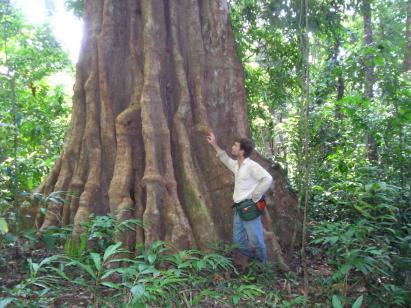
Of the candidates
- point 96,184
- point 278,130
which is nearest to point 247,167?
point 96,184

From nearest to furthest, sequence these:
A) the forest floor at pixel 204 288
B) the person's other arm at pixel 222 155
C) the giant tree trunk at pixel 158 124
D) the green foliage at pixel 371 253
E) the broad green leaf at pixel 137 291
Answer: the broad green leaf at pixel 137 291 → the forest floor at pixel 204 288 → the green foliage at pixel 371 253 → the giant tree trunk at pixel 158 124 → the person's other arm at pixel 222 155

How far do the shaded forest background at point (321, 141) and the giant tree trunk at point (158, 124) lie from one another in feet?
1.68

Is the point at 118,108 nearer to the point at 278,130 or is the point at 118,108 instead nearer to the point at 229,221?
the point at 229,221

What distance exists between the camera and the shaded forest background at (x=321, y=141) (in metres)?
3.81

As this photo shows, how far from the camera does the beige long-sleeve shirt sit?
4.61 metres

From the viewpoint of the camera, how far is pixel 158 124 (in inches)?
204

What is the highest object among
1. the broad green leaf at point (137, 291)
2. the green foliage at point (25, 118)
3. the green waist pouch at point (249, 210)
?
the green foliage at point (25, 118)

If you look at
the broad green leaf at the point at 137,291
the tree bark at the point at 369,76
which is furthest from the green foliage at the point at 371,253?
the tree bark at the point at 369,76

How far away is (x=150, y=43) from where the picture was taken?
5.46 metres

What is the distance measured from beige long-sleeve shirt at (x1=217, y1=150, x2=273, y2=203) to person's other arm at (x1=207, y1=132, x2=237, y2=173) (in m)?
0.17

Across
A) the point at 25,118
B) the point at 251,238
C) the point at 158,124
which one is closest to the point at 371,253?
the point at 251,238

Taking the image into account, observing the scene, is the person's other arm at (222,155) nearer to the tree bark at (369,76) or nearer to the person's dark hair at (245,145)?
the person's dark hair at (245,145)

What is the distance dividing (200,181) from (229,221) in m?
0.59

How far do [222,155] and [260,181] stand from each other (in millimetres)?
684
